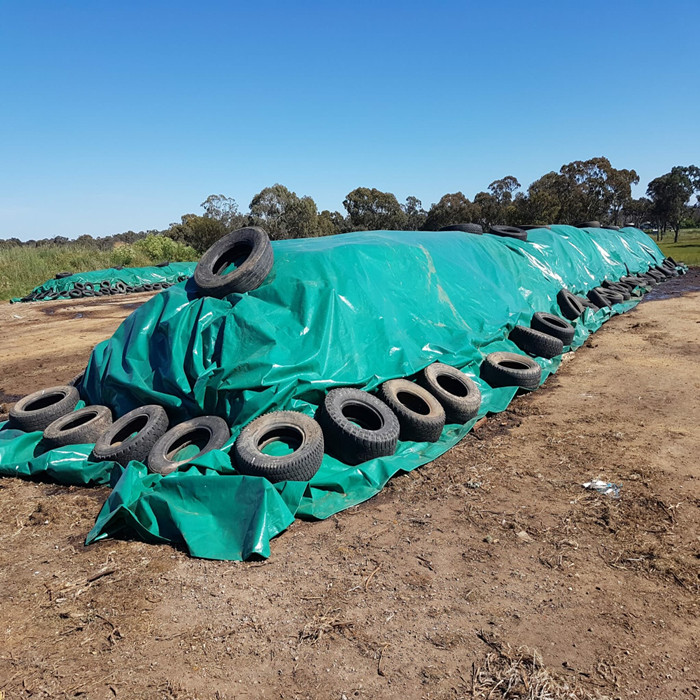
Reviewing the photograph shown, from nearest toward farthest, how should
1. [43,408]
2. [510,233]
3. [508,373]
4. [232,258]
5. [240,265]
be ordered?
[43,408], [240,265], [508,373], [232,258], [510,233]

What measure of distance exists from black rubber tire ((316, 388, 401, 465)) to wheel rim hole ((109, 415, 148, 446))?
222cm

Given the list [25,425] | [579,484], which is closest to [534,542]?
[579,484]

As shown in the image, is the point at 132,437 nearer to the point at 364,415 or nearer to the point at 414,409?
the point at 364,415

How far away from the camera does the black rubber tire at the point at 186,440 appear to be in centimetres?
479

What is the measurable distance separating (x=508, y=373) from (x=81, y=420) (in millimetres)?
6040

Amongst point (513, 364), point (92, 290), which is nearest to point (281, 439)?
point (513, 364)

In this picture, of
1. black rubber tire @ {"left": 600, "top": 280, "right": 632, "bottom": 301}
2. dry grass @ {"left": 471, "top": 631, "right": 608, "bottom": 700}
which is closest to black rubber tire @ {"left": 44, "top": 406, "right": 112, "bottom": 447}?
dry grass @ {"left": 471, "top": 631, "right": 608, "bottom": 700}

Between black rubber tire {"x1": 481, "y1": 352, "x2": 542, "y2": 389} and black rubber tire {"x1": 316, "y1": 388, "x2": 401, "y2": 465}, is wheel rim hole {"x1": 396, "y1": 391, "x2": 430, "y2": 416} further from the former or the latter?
black rubber tire {"x1": 481, "y1": 352, "x2": 542, "y2": 389}

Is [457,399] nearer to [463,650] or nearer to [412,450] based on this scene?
[412,450]

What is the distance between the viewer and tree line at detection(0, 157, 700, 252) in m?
38.6

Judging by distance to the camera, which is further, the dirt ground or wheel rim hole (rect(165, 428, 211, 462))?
wheel rim hole (rect(165, 428, 211, 462))

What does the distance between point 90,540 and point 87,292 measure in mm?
23625

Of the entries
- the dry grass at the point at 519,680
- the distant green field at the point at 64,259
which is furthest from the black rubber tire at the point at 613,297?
the distant green field at the point at 64,259

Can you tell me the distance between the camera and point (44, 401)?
6.66m
